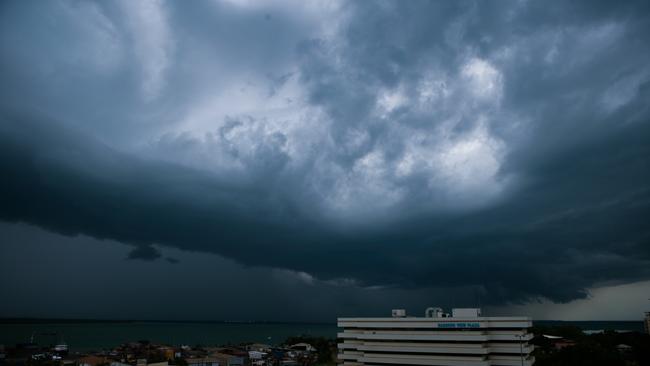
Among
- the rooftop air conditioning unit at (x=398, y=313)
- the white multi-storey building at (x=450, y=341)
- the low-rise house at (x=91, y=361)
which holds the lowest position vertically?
the low-rise house at (x=91, y=361)

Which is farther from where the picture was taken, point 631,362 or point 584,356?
point 631,362

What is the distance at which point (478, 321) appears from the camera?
263ft

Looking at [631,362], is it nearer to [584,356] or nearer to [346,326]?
[584,356]

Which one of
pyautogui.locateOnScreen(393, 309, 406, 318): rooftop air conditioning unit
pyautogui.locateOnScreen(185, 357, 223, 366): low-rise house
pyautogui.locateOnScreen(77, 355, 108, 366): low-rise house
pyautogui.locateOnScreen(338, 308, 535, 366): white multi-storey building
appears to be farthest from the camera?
pyautogui.locateOnScreen(185, 357, 223, 366): low-rise house

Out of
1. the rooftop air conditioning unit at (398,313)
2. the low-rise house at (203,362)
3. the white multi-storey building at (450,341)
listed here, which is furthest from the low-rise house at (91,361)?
the rooftop air conditioning unit at (398,313)

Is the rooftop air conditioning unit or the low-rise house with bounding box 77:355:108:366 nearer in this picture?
the rooftop air conditioning unit

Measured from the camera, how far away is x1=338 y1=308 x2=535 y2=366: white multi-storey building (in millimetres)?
79438

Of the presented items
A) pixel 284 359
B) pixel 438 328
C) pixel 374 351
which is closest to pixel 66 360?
pixel 284 359

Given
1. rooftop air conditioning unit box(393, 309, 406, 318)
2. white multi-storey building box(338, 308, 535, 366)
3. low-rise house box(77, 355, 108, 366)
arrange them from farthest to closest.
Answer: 1. low-rise house box(77, 355, 108, 366)
2. rooftop air conditioning unit box(393, 309, 406, 318)
3. white multi-storey building box(338, 308, 535, 366)

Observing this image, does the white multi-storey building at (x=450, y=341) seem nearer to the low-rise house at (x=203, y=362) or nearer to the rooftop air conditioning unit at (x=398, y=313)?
the rooftop air conditioning unit at (x=398, y=313)

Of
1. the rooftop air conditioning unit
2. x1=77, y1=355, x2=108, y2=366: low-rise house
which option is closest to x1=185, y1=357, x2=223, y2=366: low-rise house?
x1=77, y1=355, x2=108, y2=366: low-rise house

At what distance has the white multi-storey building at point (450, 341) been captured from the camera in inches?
3127

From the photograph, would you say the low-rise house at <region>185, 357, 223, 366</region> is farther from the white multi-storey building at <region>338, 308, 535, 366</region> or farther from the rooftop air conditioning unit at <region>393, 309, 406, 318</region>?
the rooftop air conditioning unit at <region>393, 309, 406, 318</region>

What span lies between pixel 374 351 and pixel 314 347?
88.2 m
